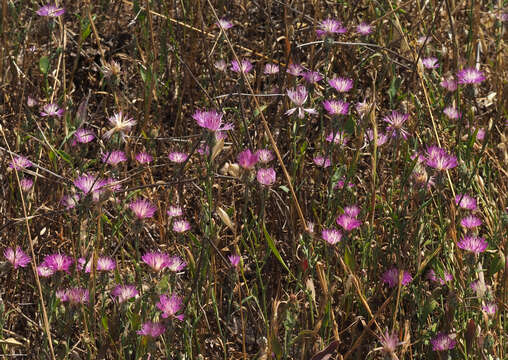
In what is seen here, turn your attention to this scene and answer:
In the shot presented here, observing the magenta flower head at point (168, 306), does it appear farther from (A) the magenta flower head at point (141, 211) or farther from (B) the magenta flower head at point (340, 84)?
(B) the magenta flower head at point (340, 84)

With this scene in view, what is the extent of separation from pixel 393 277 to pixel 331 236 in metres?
0.20

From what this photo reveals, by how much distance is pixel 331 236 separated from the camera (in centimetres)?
165

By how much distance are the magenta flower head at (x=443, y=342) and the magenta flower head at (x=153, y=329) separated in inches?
24.1

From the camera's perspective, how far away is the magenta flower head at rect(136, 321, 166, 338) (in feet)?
4.50

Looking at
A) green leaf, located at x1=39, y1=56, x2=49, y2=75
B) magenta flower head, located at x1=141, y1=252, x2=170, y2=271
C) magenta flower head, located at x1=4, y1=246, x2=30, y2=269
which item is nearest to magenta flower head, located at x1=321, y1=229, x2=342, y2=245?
magenta flower head, located at x1=141, y1=252, x2=170, y2=271

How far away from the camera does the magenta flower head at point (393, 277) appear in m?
1.68

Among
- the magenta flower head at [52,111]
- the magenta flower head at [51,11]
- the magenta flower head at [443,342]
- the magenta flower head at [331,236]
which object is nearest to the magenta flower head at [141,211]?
the magenta flower head at [331,236]

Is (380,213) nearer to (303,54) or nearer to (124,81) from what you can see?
(303,54)

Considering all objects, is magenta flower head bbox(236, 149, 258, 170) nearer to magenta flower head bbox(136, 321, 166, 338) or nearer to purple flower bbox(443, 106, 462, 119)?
magenta flower head bbox(136, 321, 166, 338)

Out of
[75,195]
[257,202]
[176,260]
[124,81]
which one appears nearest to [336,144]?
[257,202]

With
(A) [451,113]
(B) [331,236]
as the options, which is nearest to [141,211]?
(B) [331,236]

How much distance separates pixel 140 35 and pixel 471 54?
3.95 feet

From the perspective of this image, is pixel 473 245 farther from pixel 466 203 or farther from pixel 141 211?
pixel 141 211

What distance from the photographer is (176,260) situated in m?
1.58
